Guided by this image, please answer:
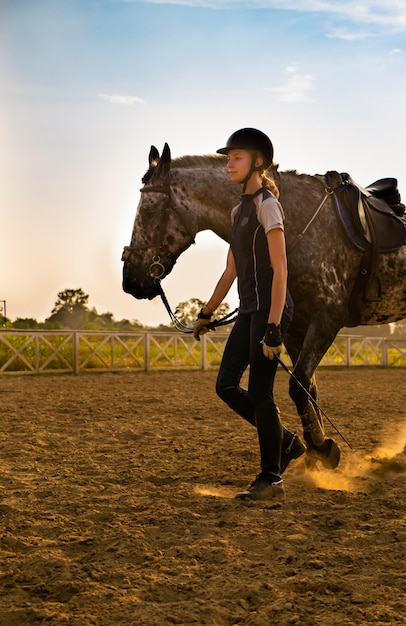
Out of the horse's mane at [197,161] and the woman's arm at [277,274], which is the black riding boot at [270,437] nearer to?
the woman's arm at [277,274]

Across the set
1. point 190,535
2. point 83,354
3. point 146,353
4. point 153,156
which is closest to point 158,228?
point 153,156

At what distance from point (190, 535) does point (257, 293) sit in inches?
61.1

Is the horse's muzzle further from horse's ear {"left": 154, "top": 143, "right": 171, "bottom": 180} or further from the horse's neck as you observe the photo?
horse's ear {"left": 154, "top": 143, "right": 171, "bottom": 180}

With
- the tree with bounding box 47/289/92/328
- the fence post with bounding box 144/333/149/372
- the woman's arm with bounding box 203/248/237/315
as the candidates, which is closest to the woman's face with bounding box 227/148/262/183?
the woman's arm with bounding box 203/248/237/315

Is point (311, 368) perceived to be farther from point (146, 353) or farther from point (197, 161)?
point (146, 353)

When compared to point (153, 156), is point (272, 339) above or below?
below

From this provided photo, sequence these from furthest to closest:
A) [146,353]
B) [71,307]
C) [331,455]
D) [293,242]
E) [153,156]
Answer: [71,307] → [146,353] → [153,156] → [331,455] → [293,242]

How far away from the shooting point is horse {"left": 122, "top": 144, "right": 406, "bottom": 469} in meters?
5.46

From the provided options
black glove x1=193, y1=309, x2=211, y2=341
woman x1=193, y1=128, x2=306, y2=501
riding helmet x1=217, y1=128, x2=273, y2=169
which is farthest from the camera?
black glove x1=193, y1=309, x2=211, y2=341

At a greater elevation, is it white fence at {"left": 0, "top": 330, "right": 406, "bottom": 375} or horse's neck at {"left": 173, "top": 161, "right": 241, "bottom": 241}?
horse's neck at {"left": 173, "top": 161, "right": 241, "bottom": 241}

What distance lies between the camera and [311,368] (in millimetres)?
5344

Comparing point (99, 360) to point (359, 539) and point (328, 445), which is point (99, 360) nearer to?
point (328, 445)

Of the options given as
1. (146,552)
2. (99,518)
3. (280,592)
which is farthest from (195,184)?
(280,592)

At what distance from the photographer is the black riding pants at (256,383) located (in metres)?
4.65
